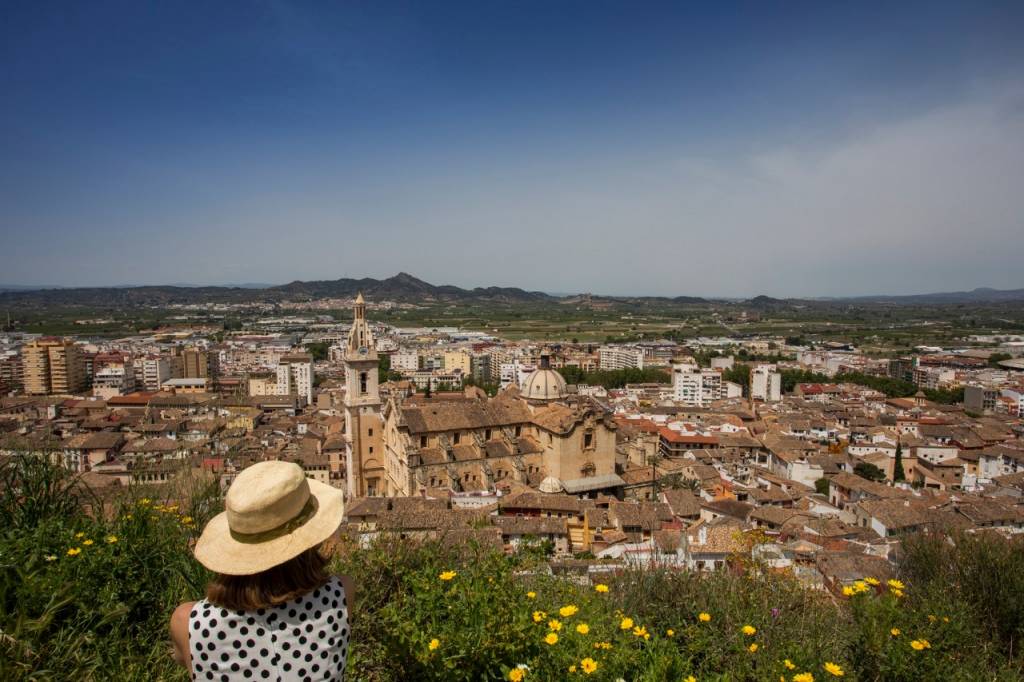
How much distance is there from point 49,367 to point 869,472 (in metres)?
92.6

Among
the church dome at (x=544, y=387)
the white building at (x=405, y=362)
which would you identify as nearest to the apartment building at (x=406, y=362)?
the white building at (x=405, y=362)

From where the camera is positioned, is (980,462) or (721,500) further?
(980,462)

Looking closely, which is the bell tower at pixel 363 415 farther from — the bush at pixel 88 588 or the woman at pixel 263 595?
the woman at pixel 263 595

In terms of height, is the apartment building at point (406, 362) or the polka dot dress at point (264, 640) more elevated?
the polka dot dress at point (264, 640)

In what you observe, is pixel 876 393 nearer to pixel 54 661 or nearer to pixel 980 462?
pixel 980 462

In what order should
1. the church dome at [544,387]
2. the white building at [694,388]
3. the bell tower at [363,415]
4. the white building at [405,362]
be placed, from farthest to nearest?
1. the white building at [405,362]
2. the white building at [694,388]
3. the church dome at [544,387]
4. the bell tower at [363,415]

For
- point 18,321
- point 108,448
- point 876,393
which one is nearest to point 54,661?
point 108,448

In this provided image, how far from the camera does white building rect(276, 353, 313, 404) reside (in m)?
82.5

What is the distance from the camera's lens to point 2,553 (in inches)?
176

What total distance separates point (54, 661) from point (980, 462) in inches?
2145

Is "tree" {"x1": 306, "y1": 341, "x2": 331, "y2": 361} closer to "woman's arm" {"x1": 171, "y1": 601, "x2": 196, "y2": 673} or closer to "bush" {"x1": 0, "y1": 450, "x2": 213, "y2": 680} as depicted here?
"bush" {"x1": 0, "y1": 450, "x2": 213, "y2": 680}

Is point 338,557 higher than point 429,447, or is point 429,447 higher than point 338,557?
point 338,557

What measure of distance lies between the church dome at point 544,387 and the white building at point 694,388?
47.3 meters

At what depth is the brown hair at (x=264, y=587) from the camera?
108 inches
